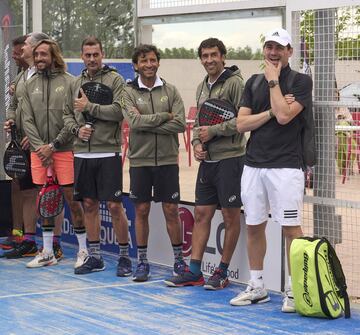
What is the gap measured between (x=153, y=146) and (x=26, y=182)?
5.94 feet

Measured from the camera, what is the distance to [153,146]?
23.8 ft

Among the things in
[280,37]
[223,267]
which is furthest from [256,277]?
[280,37]

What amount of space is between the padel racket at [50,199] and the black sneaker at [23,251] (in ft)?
2.38

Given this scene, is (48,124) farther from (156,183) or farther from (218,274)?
(218,274)

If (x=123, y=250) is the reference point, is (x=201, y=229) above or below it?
above

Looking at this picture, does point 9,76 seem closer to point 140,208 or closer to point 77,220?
point 77,220

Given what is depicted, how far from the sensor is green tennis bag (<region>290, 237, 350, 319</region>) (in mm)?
5930

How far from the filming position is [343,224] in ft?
23.5

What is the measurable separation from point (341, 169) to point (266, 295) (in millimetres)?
1060

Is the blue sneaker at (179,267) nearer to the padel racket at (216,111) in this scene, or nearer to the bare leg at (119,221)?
the bare leg at (119,221)

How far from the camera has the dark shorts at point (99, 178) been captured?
753cm

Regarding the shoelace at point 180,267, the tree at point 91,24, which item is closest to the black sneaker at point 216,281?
the shoelace at point 180,267

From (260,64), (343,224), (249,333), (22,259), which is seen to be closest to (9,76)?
(22,259)

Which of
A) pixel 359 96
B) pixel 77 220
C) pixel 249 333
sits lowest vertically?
pixel 249 333
